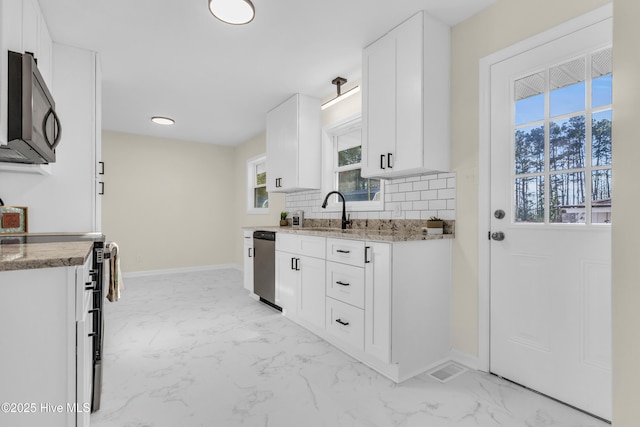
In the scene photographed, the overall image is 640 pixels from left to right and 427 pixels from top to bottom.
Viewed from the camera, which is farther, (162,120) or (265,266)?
(162,120)

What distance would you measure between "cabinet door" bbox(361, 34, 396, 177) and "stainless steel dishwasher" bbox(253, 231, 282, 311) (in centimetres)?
144

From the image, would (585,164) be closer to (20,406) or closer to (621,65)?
(621,65)

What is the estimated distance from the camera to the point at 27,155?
5.97 feet

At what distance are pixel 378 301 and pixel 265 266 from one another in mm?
1864

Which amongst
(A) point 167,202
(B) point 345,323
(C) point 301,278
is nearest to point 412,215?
(B) point 345,323

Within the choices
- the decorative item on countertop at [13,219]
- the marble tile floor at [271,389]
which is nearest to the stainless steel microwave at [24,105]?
the decorative item on countertop at [13,219]

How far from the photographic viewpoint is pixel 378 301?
2.14m

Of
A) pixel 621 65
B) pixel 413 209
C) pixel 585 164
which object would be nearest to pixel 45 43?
pixel 413 209

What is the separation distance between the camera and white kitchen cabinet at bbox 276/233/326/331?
273cm

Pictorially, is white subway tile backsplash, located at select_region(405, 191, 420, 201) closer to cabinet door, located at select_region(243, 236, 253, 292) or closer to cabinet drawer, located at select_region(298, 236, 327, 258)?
cabinet drawer, located at select_region(298, 236, 327, 258)

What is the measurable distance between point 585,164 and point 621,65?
1.08 metres

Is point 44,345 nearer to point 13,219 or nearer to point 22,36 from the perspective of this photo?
point 22,36

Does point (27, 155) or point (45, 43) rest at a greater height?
point (45, 43)

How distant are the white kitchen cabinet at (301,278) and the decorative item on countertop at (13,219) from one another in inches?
83.6
